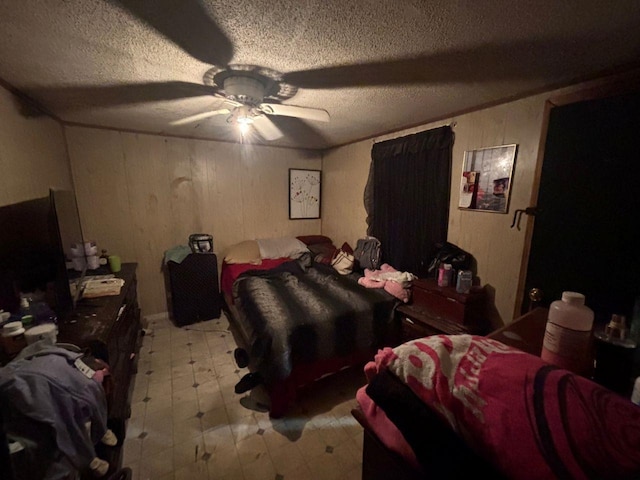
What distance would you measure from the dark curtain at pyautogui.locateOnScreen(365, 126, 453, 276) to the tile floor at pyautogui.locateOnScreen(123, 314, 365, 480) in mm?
1272

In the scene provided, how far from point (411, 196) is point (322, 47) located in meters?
1.69

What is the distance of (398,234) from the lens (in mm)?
2760

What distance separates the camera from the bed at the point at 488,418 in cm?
45

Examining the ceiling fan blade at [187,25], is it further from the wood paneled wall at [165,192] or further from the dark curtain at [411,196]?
the wood paneled wall at [165,192]

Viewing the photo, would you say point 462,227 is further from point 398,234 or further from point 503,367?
point 503,367

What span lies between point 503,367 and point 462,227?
1.89 meters

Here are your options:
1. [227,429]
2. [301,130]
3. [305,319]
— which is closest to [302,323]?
[305,319]

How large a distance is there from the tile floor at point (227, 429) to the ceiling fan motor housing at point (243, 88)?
7.04 feet

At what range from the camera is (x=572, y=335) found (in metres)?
0.82

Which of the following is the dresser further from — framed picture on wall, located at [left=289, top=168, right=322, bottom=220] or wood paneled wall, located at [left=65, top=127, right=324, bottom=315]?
framed picture on wall, located at [left=289, top=168, right=322, bottom=220]

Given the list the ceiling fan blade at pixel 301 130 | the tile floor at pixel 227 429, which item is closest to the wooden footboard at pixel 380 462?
the tile floor at pixel 227 429

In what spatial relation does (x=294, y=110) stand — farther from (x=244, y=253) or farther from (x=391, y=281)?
(x=244, y=253)

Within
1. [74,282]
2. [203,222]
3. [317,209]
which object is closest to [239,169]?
[203,222]

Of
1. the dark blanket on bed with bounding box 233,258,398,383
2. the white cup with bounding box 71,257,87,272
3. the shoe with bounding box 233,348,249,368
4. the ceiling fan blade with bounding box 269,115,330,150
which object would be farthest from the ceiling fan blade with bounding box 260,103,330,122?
the shoe with bounding box 233,348,249,368
